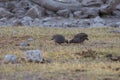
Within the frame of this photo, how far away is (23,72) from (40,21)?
9610mm

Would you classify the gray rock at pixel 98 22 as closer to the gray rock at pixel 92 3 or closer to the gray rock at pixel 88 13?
the gray rock at pixel 88 13

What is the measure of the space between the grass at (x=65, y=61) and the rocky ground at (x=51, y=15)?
14.9ft

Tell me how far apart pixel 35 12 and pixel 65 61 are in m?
→ 9.58

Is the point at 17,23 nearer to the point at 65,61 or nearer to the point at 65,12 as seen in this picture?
the point at 65,12

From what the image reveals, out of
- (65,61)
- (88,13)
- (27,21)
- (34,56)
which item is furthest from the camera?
(88,13)

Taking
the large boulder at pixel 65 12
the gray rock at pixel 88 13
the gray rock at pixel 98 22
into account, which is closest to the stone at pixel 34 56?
the gray rock at pixel 98 22

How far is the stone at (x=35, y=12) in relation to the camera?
634 inches

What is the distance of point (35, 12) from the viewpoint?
52.9ft

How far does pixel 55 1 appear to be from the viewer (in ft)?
53.0

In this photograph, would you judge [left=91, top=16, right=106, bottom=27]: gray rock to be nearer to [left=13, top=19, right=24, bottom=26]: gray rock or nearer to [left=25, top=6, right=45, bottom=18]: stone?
[left=25, top=6, right=45, bottom=18]: stone

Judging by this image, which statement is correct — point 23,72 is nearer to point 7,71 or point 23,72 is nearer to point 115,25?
point 7,71

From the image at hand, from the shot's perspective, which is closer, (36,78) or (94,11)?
(36,78)

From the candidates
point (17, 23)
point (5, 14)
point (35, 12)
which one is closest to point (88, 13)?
point (35, 12)

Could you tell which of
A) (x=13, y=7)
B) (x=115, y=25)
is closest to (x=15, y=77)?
(x=115, y=25)
